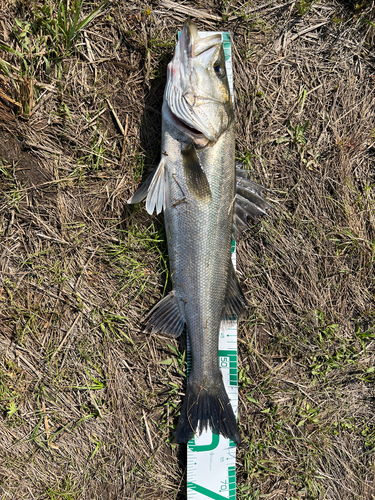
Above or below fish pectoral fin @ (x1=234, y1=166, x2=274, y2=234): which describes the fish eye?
above

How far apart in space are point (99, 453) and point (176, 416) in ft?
2.58

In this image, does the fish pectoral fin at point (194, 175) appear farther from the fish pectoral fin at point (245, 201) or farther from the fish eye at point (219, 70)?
the fish eye at point (219, 70)

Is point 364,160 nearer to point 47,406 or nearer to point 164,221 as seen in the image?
point 164,221

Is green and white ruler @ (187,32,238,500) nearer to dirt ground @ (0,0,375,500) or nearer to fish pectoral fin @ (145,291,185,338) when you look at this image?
dirt ground @ (0,0,375,500)

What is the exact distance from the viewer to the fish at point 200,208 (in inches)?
100

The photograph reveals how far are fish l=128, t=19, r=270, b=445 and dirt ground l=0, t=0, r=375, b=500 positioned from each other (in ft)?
0.88

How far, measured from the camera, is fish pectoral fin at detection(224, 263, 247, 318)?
9.40 feet

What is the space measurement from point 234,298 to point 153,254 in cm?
89

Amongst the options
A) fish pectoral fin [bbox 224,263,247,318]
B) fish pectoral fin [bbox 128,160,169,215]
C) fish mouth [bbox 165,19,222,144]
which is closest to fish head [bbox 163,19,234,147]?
fish mouth [bbox 165,19,222,144]

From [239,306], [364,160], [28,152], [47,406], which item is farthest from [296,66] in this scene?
[47,406]

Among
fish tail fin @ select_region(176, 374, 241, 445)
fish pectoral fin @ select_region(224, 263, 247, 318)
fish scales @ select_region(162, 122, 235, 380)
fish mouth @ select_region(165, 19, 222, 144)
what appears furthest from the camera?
fish pectoral fin @ select_region(224, 263, 247, 318)

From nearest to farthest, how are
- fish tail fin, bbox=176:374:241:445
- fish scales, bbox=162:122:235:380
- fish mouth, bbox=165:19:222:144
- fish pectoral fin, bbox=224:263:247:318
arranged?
1. fish mouth, bbox=165:19:222:144
2. fish scales, bbox=162:122:235:380
3. fish tail fin, bbox=176:374:241:445
4. fish pectoral fin, bbox=224:263:247:318

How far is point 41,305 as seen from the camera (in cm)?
294

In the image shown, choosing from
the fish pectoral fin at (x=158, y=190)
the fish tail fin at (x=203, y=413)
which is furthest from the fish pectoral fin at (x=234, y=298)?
the fish pectoral fin at (x=158, y=190)
